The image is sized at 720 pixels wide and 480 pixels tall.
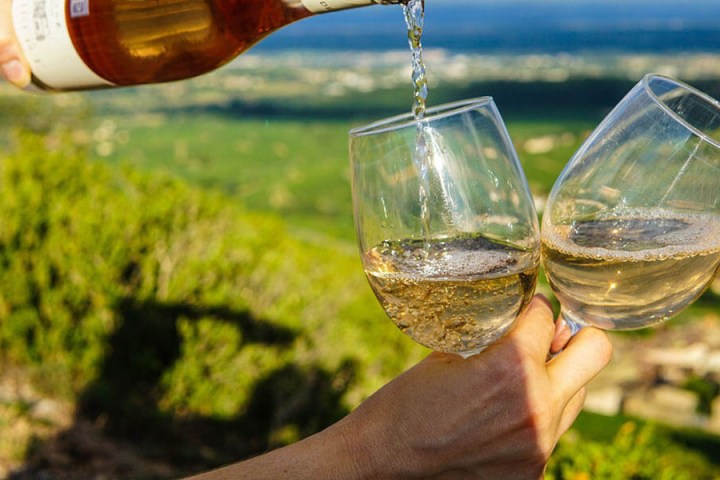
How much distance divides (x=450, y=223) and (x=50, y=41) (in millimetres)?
1024

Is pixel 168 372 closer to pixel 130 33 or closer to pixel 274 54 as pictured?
pixel 130 33

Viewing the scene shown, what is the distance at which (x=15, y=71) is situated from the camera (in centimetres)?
187

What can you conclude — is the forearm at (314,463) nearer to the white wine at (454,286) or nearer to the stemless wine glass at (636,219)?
the white wine at (454,286)

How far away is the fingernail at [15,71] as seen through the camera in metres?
1.87

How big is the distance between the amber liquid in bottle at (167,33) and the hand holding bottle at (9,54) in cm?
13

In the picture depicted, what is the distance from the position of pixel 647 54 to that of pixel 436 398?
3037 inches

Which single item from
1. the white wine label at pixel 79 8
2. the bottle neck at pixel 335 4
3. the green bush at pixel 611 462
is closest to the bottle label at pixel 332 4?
the bottle neck at pixel 335 4

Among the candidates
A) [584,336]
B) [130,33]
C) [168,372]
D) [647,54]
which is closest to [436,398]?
[584,336]

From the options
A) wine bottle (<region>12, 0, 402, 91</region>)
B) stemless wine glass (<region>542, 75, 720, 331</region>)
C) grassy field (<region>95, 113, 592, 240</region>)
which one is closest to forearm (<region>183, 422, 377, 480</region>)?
stemless wine glass (<region>542, 75, 720, 331</region>)

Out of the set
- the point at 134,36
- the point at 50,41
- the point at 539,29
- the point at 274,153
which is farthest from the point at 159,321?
the point at 539,29

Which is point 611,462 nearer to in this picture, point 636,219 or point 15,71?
point 636,219

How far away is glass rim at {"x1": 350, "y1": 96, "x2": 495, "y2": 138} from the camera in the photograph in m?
1.30

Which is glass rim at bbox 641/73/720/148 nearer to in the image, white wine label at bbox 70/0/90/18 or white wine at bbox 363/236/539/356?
white wine at bbox 363/236/539/356

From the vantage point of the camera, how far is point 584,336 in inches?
56.0
